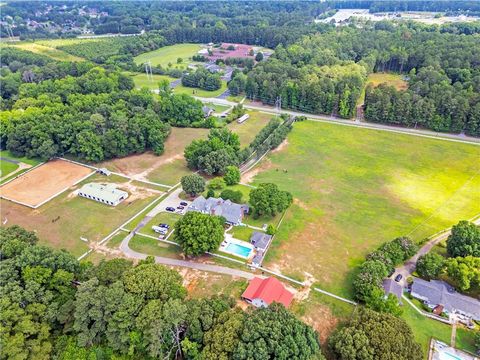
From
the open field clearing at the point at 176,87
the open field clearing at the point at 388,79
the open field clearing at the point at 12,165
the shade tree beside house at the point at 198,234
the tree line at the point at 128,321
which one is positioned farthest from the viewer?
the open field clearing at the point at 176,87

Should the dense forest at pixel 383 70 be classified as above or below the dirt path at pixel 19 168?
above

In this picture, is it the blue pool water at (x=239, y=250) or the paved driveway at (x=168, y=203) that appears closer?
the blue pool water at (x=239, y=250)

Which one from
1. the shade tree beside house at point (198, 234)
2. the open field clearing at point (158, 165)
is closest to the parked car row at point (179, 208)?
the open field clearing at point (158, 165)

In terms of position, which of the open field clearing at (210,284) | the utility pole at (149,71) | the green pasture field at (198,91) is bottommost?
Answer: the open field clearing at (210,284)

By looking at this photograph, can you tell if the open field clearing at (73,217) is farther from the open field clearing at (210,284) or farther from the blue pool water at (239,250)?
the blue pool water at (239,250)

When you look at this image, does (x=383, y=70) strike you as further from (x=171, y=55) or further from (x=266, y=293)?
(x=266, y=293)

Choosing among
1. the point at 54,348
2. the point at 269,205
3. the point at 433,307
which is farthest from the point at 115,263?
the point at 433,307

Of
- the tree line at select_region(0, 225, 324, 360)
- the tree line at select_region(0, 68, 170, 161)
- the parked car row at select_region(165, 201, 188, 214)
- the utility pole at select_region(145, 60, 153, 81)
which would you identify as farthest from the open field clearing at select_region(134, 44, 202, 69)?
the tree line at select_region(0, 225, 324, 360)
